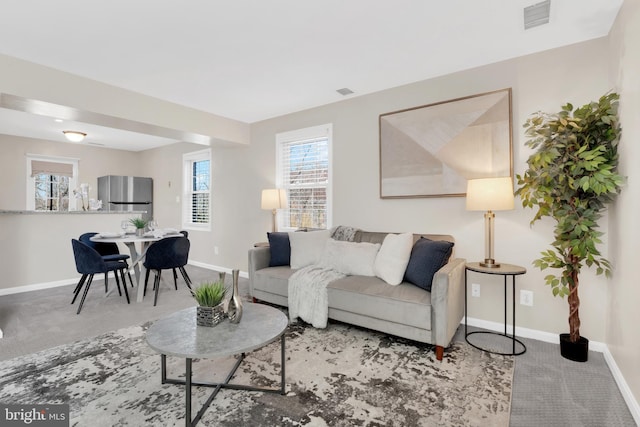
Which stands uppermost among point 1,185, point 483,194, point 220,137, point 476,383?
point 220,137

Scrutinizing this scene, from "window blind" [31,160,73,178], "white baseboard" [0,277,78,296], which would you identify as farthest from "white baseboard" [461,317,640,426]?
"window blind" [31,160,73,178]

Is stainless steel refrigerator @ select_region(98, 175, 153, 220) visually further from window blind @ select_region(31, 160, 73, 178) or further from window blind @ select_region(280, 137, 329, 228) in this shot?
window blind @ select_region(280, 137, 329, 228)

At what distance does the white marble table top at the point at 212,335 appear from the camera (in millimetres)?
1525

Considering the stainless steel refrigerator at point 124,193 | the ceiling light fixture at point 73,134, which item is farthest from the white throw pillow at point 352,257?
the stainless steel refrigerator at point 124,193

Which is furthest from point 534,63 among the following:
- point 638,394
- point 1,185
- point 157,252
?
point 1,185

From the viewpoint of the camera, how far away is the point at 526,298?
271cm

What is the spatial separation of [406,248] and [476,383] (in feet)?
3.71

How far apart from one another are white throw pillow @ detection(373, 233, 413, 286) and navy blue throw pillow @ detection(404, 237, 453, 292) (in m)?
0.07

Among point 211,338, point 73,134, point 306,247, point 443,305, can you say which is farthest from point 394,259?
point 73,134

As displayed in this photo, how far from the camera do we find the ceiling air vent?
2075mm

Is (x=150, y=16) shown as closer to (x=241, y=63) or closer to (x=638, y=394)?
(x=241, y=63)

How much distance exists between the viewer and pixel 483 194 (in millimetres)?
2479

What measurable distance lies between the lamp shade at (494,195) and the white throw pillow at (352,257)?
3.37ft

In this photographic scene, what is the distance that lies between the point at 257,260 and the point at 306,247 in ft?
1.93
